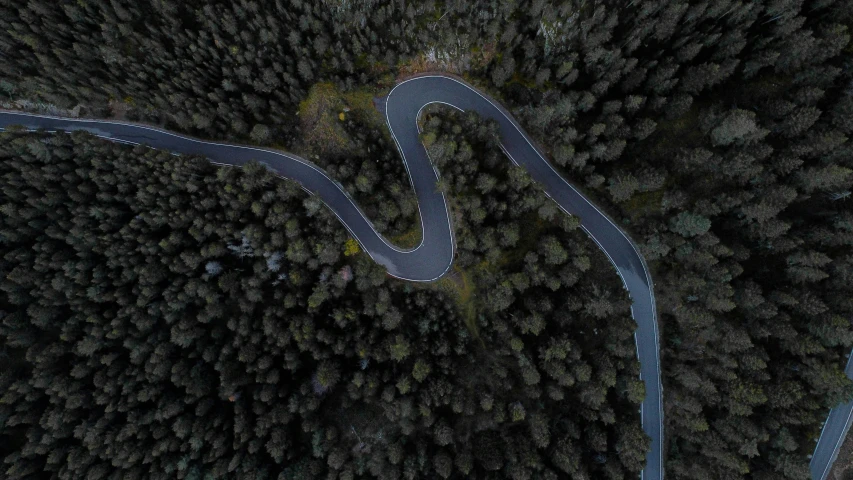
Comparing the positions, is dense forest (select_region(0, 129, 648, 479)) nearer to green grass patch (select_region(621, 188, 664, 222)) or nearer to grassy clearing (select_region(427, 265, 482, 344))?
grassy clearing (select_region(427, 265, 482, 344))

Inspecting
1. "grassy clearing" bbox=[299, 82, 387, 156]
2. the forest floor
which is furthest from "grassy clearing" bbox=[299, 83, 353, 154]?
the forest floor

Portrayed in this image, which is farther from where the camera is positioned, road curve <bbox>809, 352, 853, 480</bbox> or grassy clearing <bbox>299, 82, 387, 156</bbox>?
grassy clearing <bbox>299, 82, 387, 156</bbox>

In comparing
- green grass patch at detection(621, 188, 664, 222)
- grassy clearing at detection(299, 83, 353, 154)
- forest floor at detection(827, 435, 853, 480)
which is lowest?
grassy clearing at detection(299, 83, 353, 154)

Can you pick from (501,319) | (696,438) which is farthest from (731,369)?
(501,319)

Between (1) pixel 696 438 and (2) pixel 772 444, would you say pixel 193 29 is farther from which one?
(2) pixel 772 444

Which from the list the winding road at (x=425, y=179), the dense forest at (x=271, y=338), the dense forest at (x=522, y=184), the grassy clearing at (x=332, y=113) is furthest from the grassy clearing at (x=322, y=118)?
the dense forest at (x=271, y=338)

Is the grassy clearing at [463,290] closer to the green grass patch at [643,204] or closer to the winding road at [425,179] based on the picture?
the winding road at [425,179]

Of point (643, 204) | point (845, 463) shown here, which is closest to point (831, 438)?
point (845, 463)
